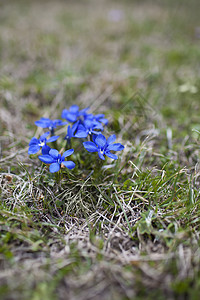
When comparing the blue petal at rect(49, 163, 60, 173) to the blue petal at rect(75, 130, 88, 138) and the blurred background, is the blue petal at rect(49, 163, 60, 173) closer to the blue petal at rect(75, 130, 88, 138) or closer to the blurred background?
the blue petal at rect(75, 130, 88, 138)

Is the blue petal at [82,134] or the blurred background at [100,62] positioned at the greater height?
the blurred background at [100,62]

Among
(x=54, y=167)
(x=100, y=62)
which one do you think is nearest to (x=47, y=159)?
(x=54, y=167)

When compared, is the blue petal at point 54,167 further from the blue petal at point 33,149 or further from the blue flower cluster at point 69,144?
the blue petal at point 33,149

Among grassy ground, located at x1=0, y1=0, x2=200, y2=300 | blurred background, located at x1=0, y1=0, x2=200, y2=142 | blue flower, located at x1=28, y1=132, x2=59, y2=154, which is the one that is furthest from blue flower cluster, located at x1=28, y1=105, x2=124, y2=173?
blurred background, located at x1=0, y1=0, x2=200, y2=142

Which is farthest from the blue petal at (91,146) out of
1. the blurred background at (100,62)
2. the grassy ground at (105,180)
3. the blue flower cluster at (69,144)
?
the blurred background at (100,62)

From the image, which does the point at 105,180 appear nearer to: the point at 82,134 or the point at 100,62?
the point at 82,134

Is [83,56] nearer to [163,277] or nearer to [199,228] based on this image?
[199,228]

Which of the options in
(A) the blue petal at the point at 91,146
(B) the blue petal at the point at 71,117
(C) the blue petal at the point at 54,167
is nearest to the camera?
(C) the blue petal at the point at 54,167

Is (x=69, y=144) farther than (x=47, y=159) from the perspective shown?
Yes
